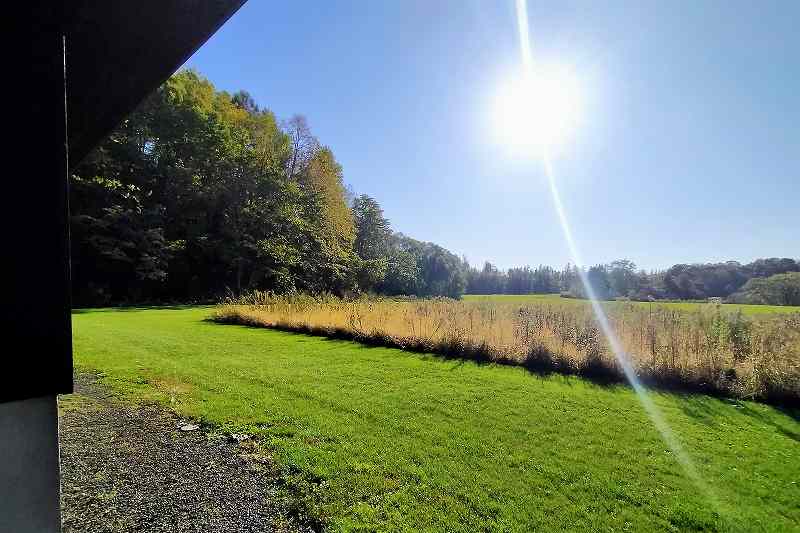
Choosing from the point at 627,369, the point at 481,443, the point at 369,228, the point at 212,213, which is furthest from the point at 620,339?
the point at 369,228

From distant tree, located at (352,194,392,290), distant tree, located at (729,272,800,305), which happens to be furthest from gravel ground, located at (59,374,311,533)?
distant tree, located at (352,194,392,290)

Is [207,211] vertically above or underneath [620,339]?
above

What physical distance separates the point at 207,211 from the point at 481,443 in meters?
25.0

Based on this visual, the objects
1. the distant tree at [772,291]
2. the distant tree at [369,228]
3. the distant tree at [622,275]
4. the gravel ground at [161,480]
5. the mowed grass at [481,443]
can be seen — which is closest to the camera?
the gravel ground at [161,480]

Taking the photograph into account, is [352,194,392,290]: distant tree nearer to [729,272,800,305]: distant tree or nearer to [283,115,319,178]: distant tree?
[283,115,319,178]: distant tree

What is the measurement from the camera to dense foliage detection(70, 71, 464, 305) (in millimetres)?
20594

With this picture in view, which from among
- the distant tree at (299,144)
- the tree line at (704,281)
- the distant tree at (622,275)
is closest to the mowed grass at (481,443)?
the tree line at (704,281)

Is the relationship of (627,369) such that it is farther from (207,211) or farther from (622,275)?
(207,211)

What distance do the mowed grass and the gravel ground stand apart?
0.24 meters

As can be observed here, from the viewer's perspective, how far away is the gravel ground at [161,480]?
7.64ft

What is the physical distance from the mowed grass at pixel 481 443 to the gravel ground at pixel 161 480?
0.80ft

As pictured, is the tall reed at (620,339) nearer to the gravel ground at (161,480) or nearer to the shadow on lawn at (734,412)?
the shadow on lawn at (734,412)

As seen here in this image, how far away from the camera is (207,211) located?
24.3 metres

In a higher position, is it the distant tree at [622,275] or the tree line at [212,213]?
the tree line at [212,213]
